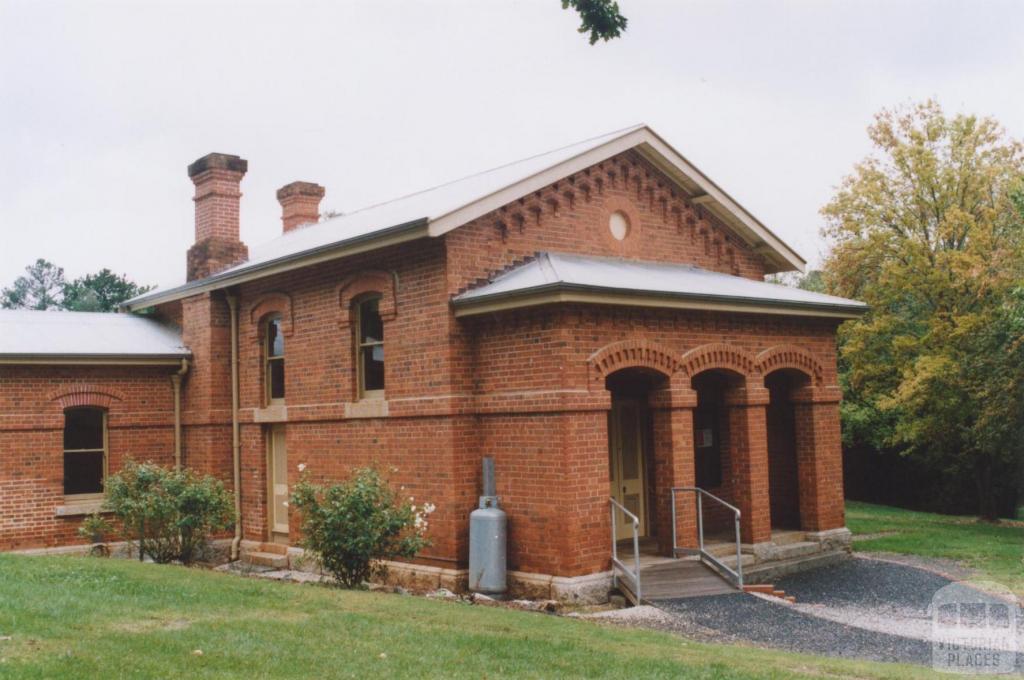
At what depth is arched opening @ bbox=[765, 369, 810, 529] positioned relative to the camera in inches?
646

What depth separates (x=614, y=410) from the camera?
15164 millimetres

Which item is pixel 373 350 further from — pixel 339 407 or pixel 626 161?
pixel 626 161

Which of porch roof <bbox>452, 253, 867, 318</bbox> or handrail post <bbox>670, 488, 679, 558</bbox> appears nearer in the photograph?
porch roof <bbox>452, 253, 867, 318</bbox>

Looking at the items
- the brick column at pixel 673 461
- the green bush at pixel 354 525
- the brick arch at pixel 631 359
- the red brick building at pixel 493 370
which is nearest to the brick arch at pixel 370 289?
the red brick building at pixel 493 370

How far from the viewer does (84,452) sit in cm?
1755

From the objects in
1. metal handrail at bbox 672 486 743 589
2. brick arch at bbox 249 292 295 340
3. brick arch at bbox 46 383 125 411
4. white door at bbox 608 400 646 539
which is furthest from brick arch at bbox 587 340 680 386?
brick arch at bbox 46 383 125 411

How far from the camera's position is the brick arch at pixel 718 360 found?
1372 cm

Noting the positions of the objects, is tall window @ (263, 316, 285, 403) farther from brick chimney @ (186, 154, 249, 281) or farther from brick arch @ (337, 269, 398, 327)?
brick chimney @ (186, 154, 249, 281)

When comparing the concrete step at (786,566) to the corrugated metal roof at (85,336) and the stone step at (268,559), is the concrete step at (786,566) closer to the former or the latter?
the stone step at (268,559)

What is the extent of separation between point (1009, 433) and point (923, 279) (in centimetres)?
394

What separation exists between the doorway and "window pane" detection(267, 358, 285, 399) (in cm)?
56

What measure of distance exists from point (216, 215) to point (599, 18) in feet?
43.8

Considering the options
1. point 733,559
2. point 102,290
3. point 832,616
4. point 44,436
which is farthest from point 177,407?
point 102,290

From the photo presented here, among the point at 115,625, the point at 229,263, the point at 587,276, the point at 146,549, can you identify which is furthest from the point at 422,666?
the point at 229,263
